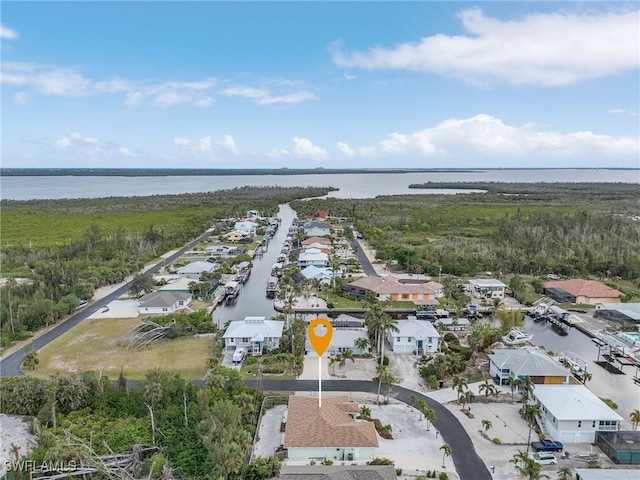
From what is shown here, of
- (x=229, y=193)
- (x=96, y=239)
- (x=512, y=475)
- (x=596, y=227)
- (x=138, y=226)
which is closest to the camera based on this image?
(x=512, y=475)

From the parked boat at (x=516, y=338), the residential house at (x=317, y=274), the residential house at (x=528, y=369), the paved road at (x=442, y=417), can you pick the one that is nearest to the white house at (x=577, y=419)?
the residential house at (x=528, y=369)

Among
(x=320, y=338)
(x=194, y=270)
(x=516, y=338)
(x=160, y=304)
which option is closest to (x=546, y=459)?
(x=320, y=338)

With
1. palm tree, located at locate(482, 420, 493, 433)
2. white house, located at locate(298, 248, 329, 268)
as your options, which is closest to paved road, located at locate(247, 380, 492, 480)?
palm tree, located at locate(482, 420, 493, 433)

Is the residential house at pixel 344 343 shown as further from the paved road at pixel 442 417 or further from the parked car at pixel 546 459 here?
the parked car at pixel 546 459

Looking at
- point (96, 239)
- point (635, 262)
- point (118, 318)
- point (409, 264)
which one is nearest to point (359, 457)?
point (118, 318)

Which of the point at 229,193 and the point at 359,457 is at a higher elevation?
the point at 229,193

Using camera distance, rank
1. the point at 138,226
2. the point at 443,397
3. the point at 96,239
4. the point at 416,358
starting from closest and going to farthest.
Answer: the point at 443,397 → the point at 416,358 → the point at 96,239 → the point at 138,226

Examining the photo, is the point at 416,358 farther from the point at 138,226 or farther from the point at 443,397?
the point at 138,226

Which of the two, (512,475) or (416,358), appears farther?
(416,358)
